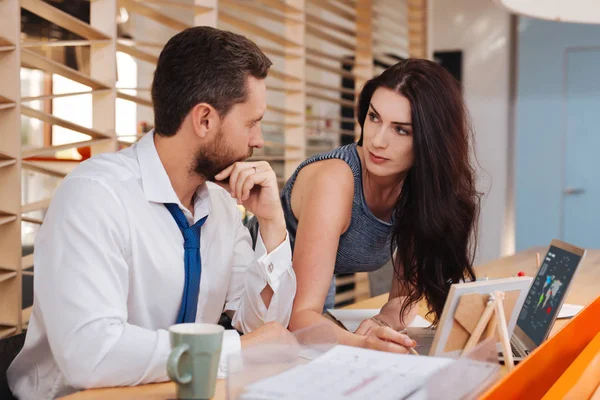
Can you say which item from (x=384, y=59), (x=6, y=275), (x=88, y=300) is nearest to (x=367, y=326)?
(x=88, y=300)

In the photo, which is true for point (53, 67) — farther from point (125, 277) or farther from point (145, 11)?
point (125, 277)

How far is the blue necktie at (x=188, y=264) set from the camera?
1.47 metres

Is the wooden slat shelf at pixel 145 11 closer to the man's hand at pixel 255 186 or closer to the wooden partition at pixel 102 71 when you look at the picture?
the wooden partition at pixel 102 71

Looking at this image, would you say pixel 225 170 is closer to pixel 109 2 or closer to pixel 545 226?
pixel 109 2

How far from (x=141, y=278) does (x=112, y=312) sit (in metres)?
0.22

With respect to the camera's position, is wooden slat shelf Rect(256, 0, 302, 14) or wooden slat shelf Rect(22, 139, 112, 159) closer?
wooden slat shelf Rect(22, 139, 112, 159)

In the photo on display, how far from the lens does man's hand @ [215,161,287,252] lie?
1544 mm

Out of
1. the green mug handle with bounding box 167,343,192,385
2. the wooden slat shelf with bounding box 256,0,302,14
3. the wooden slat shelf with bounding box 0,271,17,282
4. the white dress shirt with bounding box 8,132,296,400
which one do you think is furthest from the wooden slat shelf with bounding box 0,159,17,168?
the wooden slat shelf with bounding box 256,0,302,14

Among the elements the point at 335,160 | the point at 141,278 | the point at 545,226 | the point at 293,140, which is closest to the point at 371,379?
the point at 141,278

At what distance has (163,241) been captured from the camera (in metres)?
1.44

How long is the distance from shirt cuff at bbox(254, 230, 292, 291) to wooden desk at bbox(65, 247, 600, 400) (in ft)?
1.44

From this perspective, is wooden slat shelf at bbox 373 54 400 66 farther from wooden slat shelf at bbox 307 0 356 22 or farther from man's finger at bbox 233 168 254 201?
man's finger at bbox 233 168 254 201

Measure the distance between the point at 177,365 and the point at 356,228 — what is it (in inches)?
46.6

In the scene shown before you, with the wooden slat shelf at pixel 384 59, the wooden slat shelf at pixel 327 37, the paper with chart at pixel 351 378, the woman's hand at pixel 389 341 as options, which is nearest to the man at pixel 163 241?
the woman's hand at pixel 389 341
